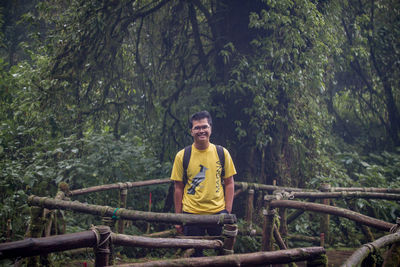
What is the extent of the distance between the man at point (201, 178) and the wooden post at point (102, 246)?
1.65 metres

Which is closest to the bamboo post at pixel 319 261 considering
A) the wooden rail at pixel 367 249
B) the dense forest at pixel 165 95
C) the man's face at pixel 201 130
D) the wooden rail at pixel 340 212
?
the wooden rail at pixel 367 249

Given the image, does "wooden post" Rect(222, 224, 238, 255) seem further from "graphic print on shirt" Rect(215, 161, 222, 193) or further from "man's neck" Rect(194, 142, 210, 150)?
"man's neck" Rect(194, 142, 210, 150)

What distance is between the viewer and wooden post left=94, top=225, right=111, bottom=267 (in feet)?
7.34

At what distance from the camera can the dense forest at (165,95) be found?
21.0 ft

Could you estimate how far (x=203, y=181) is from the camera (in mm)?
3883

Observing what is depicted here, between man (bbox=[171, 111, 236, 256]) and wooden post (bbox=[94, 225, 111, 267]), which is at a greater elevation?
man (bbox=[171, 111, 236, 256])

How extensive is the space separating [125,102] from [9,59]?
975 cm

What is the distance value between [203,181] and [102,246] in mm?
1771

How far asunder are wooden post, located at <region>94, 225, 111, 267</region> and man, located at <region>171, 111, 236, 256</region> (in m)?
1.65

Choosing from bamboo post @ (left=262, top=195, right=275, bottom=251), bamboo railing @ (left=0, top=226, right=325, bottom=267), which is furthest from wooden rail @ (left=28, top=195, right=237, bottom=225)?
bamboo post @ (left=262, top=195, right=275, bottom=251)

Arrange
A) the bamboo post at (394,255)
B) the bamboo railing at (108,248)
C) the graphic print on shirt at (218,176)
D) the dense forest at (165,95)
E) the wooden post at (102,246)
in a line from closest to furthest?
the bamboo railing at (108,248) → the wooden post at (102,246) → the bamboo post at (394,255) → the graphic print on shirt at (218,176) → the dense forest at (165,95)

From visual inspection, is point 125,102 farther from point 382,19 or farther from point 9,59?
point 9,59

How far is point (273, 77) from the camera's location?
6785mm

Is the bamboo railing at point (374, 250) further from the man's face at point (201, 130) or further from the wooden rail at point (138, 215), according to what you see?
the man's face at point (201, 130)
